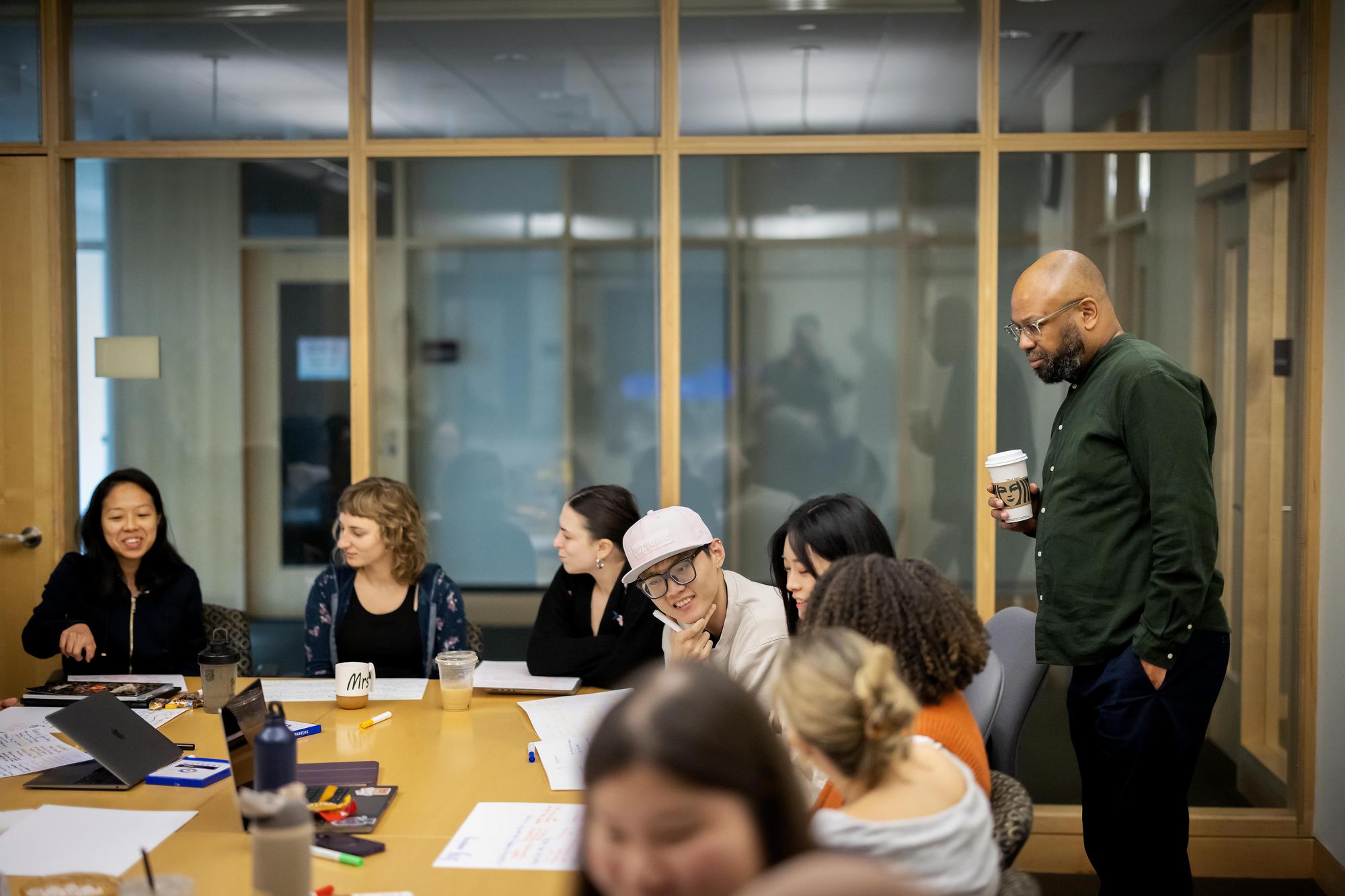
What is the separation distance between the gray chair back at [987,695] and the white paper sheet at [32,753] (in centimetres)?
186

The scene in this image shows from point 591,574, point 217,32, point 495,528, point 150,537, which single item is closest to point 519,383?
point 495,528

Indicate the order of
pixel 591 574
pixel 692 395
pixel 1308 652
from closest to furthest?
1. pixel 591 574
2. pixel 1308 652
3. pixel 692 395

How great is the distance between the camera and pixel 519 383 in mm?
4023

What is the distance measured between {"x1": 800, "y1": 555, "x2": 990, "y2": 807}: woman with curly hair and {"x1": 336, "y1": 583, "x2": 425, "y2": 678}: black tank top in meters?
1.68

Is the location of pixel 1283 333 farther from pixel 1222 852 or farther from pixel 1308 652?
pixel 1222 852

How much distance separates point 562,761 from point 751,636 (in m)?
0.56

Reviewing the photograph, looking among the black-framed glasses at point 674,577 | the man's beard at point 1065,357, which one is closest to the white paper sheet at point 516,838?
the black-framed glasses at point 674,577

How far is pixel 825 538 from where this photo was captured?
259 cm

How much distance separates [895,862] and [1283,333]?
306 centimetres

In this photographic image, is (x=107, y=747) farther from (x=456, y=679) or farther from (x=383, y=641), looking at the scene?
A: (x=383, y=641)

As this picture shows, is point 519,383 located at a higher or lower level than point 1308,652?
higher

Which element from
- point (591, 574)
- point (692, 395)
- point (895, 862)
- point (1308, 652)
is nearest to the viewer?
point (895, 862)

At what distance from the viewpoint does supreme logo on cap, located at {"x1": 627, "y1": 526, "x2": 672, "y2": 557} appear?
8.70 feet

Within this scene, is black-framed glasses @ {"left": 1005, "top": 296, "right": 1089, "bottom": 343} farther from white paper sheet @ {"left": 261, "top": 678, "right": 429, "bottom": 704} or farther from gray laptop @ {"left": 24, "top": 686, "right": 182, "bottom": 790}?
gray laptop @ {"left": 24, "top": 686, "right": 182, "bottom": 790}
